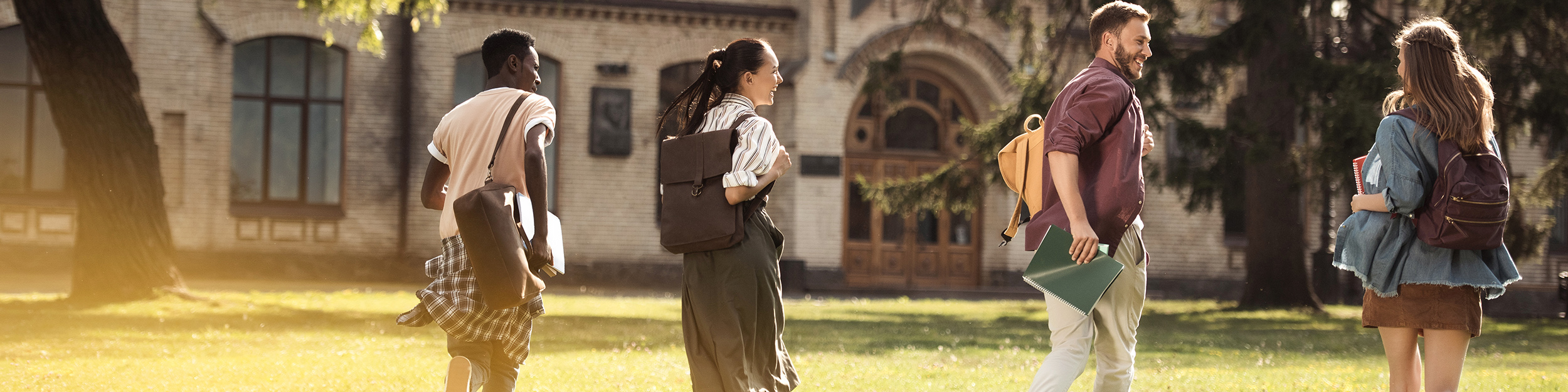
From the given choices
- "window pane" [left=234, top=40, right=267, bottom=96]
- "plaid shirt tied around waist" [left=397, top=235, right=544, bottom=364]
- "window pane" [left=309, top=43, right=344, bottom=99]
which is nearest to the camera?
"plaid shirt tied around waist" [left=397, top=235, right=544, bottom=364]

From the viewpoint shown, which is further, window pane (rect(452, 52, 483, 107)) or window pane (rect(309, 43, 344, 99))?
window pane (rect(452, 52, 483, 107))

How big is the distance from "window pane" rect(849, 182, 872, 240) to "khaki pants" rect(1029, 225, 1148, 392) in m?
17.7

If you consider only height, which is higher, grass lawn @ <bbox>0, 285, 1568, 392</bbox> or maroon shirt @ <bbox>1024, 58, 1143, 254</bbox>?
maroon shirt @ <bbox>1024, 58, 1143, 254</bbox>

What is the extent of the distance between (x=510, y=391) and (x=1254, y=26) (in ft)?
39.3

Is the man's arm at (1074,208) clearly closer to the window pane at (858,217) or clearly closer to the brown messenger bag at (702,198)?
the brown messenger bag at (702,198)

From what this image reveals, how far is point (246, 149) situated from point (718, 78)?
17686mm

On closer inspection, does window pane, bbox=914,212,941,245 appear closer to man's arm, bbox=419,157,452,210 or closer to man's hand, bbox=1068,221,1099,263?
man's arm, bbox=419,157,452,210

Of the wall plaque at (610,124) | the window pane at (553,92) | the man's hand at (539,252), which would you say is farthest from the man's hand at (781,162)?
the window pane at (553,92)

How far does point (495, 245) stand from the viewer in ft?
13.2

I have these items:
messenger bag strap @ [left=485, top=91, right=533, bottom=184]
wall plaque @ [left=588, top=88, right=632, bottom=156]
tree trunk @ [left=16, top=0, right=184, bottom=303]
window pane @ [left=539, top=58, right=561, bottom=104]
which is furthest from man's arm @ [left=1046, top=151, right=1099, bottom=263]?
window pane @ [left=539, top=58, right=561, bottom=104]

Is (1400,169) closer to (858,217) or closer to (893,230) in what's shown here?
(858,217)

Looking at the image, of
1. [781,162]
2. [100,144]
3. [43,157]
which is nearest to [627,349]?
[781,162]

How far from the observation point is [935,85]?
22047 mm

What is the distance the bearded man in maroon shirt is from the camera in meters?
3.80
